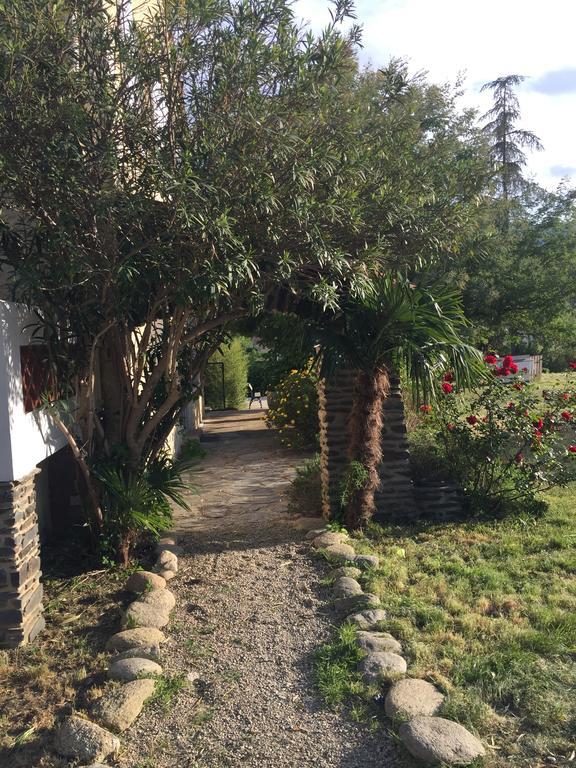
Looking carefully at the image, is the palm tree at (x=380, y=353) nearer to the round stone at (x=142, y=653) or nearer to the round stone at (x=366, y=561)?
the round stone at (x=366, y=561)

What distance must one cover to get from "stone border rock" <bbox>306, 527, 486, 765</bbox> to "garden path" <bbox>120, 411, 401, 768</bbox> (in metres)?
0.14

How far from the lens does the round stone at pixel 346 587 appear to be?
5.05m

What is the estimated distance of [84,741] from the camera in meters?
3.23

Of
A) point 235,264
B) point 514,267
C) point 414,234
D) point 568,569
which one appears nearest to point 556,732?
point 568,569

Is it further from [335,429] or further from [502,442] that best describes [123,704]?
[502,442]

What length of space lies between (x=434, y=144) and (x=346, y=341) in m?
2.47

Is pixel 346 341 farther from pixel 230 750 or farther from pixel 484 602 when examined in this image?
pixel 230 750

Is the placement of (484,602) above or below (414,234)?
below

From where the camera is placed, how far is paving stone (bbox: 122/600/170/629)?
458 centimetres

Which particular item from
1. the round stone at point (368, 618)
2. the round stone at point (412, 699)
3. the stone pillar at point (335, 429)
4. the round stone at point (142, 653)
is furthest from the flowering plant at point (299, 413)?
the round stone at point (412, 699)

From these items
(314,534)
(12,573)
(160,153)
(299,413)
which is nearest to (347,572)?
(314,534)

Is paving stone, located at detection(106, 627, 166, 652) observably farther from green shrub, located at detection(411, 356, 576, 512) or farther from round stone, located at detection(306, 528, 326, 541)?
green shrub, located at detection(411, 356, 576, 512)

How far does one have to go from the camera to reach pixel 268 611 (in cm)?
496

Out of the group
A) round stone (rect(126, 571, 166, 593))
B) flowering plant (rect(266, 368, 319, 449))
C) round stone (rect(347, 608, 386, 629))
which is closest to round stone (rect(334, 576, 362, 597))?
round stone (rect(347, 608, 386, 629))
